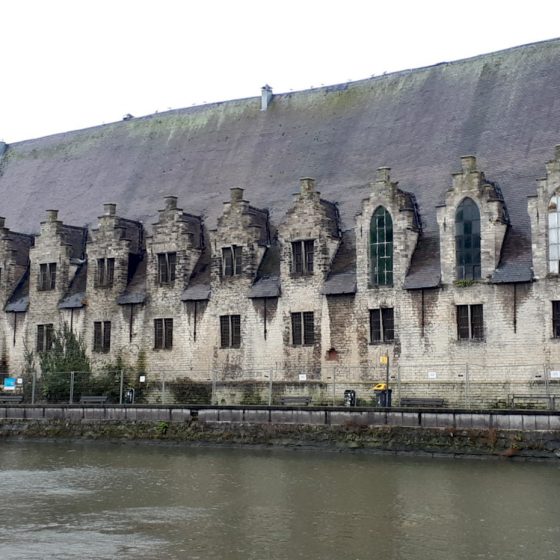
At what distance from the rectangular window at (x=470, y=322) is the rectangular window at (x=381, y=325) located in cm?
310

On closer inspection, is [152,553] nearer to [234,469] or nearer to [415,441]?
[234,469]

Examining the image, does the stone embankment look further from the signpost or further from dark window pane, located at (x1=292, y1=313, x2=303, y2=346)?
dark window pane, located at (x1=292, y1=313, x2=303, y2=346)

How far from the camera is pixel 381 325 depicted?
42469mm

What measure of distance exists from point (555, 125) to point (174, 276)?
19.6 meters

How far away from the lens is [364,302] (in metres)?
42.9

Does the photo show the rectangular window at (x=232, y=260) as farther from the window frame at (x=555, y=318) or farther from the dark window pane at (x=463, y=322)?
the window frame at (x=555, y=318)

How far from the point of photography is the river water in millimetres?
19547

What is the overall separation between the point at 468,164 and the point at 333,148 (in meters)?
10.9

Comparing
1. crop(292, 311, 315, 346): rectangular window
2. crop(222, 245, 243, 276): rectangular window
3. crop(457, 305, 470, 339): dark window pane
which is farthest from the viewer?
crop(222, 245, 243, 276): rectangular window

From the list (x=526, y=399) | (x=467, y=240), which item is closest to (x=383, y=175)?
(x=467, y=240)

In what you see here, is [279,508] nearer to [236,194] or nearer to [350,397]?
[350,397]

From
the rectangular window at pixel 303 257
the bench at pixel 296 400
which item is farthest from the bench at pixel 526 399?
the rectangular window at pixel 303 257

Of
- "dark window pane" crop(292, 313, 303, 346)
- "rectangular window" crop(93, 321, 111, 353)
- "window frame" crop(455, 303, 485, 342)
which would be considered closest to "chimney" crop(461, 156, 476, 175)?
"window frame" crop(455, 303, 485, 342)

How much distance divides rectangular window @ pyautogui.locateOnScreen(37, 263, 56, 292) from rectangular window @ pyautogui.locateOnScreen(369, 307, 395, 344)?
19815 millimetres
